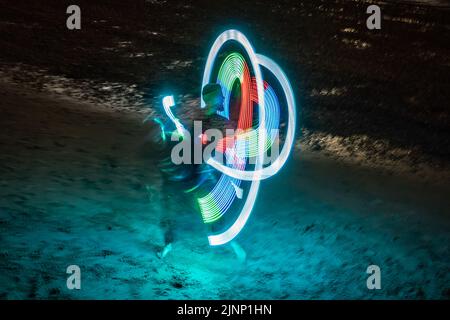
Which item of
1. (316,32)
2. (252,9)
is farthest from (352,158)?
(252,9)

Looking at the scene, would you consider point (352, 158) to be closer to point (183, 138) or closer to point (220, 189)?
point (220, 189)

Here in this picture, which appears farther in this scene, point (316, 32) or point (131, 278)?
point (316, 32)

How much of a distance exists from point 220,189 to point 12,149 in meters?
4.49

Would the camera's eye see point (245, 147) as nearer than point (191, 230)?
Yes

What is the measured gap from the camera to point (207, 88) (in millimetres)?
5992
